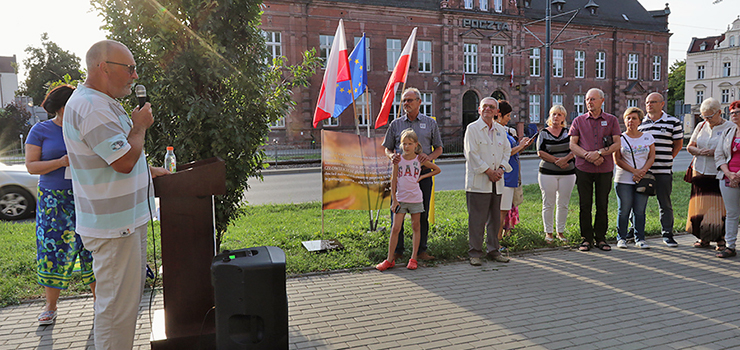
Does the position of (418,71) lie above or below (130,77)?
above

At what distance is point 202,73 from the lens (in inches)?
186

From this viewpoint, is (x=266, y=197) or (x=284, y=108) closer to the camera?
(x=284, y=108)

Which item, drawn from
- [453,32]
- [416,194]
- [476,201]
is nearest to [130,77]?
[416,194]

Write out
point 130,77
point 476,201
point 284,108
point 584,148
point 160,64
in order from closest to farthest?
1. point 130,77
2. point 160,64
3. point 284,108
4. point 476,201
5. point 584,148

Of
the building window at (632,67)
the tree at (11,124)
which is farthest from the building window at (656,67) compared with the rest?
the tree at (11,124)

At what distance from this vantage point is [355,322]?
416cm

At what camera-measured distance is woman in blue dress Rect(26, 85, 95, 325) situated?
4.14 m

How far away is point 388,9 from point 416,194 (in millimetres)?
30289

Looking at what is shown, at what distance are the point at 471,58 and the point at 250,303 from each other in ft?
119

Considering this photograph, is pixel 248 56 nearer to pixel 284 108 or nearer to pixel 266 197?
pixel 284 108

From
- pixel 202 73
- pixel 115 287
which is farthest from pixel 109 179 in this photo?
pixel 202 73

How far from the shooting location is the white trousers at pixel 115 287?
2979mm

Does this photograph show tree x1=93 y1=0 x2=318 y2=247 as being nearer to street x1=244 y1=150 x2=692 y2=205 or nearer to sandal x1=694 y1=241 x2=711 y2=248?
street x1=244 y1=150 x2=692 y2=205

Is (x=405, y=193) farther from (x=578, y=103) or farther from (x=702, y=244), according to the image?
(x=578, y=103)
